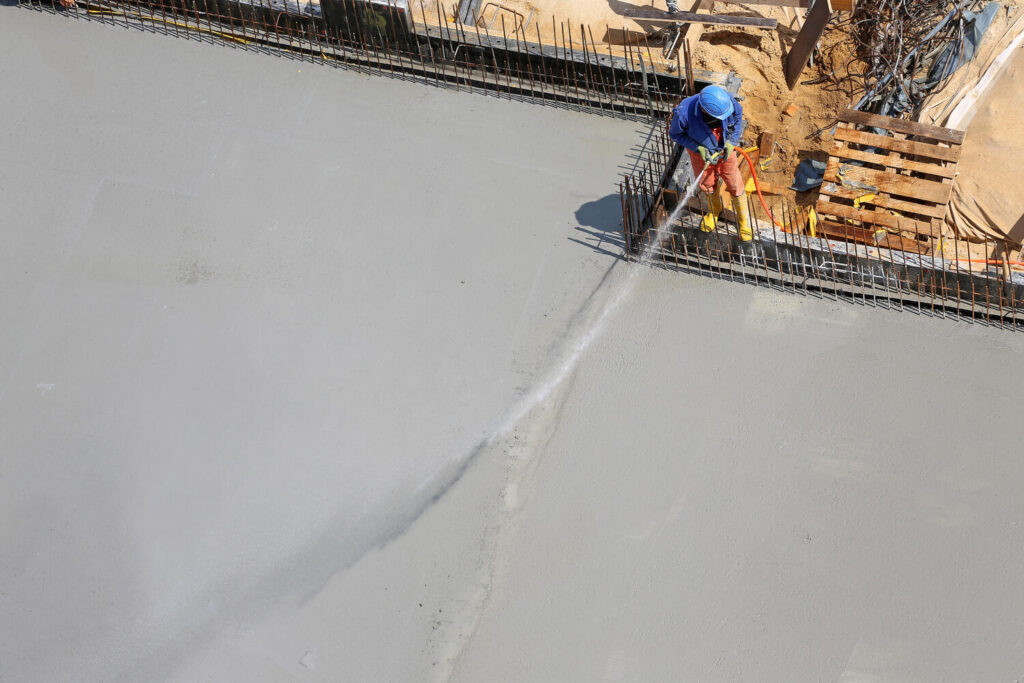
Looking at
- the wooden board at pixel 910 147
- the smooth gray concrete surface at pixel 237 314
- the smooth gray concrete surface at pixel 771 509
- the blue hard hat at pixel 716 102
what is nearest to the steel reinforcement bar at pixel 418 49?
the smooth gray concrete surface at pixel 237 314

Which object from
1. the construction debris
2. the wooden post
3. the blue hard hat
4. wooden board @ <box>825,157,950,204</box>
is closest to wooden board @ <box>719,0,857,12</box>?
the wooden post

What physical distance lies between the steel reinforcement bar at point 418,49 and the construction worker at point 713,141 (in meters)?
1.03

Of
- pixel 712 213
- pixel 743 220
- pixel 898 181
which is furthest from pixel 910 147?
pixel 712 213

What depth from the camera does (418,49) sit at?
22.9ft

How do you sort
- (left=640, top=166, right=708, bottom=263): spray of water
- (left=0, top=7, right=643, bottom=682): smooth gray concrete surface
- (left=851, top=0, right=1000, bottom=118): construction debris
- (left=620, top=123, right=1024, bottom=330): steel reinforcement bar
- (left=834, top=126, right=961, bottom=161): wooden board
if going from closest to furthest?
(left=0, top=7, right=643, bottom=682): smooth gray concrete surface < (left=620, top=123, right=1024, bottom=330): steel reinforcement bar < (left=640, top=166, right=708, bottom=263): spray of water < (left=834, top=126, right=961, bottom=161): wooden board < (left=851, top=0, right=1000, bottom=118): construction debris

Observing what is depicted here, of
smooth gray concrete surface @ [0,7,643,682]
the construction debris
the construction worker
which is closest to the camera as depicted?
the construction worker

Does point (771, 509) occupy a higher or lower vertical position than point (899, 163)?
lower

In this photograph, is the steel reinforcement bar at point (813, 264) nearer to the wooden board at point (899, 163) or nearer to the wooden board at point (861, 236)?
the wooden board at point (861, 236)

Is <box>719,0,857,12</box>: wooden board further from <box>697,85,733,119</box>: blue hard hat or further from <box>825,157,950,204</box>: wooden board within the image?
<box>697,85,733,119</box>: blue hard hat

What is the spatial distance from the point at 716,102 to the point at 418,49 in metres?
2.94

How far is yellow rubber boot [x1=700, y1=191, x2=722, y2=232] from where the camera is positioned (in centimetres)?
626

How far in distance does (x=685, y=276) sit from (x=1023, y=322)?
2727 millimetres

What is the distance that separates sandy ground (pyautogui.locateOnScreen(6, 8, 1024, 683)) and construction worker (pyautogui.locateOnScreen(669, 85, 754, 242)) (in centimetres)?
67

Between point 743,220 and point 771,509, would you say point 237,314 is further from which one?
point 771,509
